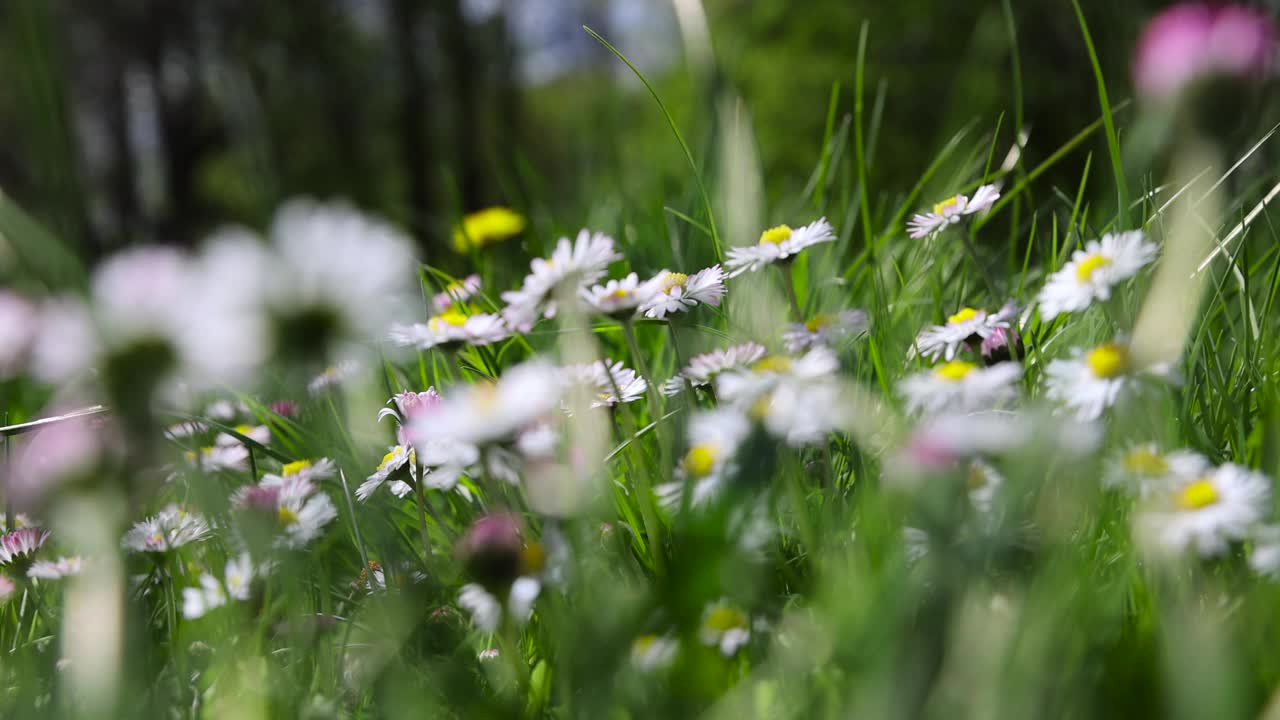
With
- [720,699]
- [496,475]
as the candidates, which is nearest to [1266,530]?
[720,699]

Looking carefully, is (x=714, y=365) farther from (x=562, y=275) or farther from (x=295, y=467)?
(x=295, y=467)

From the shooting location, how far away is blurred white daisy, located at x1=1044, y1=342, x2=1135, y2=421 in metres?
0.50

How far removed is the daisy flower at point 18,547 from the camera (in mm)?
699

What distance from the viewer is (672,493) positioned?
0.55 metres

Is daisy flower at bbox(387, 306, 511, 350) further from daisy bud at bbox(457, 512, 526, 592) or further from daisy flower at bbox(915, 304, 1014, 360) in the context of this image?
daisy flower at bbox(915, 304, 1014, 360)

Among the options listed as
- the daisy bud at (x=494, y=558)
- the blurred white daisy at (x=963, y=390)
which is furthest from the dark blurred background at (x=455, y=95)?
the blurred white daisy at (x=963, y=390)

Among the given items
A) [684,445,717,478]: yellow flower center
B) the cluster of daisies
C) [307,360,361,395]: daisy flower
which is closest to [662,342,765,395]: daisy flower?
the cluster of daisies

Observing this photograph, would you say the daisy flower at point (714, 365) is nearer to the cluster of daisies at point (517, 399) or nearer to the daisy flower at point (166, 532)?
the cluster of daisies at point (517, 399)

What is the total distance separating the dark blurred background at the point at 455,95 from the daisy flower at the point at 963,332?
0.31 m

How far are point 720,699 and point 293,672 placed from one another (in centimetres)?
26

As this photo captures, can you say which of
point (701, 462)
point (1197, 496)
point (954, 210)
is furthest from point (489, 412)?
point (954, 210)

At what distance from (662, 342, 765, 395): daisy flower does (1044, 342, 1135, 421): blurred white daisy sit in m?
0.19

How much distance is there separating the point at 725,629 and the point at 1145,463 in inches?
9.1

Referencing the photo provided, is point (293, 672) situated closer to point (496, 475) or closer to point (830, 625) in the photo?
point (496, 475)
